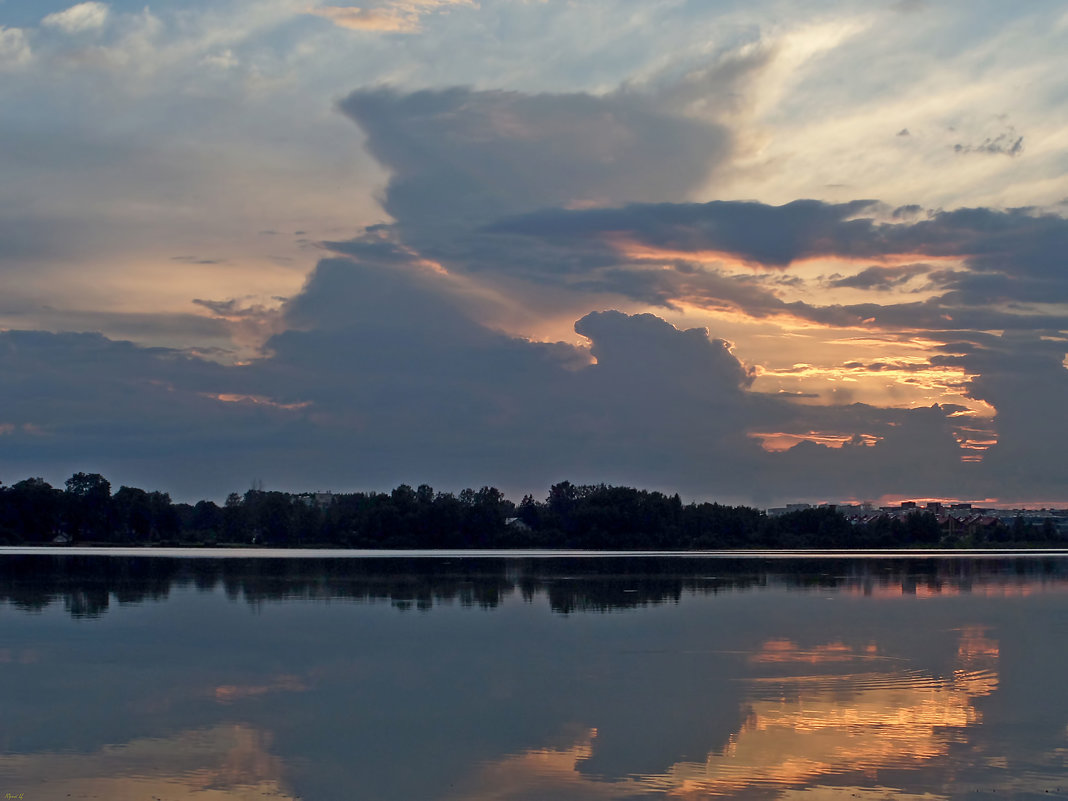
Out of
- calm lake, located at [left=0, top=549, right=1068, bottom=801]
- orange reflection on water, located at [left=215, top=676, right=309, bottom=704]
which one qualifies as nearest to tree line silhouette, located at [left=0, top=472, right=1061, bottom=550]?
calm lake, located at [left=0, top=549, right=1068, bottom=801]

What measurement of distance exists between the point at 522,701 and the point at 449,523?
12192 centimetres

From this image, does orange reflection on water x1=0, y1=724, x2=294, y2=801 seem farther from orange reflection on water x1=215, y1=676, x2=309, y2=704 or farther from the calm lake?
orange reflection on water x1=215, y1=676, x2=309, y2=704

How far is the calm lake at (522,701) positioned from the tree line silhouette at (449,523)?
98963 millimetres

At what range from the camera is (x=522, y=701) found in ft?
68.0

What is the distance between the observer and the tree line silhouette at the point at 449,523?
13638cm

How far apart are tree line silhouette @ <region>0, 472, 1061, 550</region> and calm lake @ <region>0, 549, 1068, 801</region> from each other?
99.0 metres

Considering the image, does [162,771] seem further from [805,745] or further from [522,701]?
[805,745]

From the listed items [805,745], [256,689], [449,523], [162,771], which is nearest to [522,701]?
[256,689]

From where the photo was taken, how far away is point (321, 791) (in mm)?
14422

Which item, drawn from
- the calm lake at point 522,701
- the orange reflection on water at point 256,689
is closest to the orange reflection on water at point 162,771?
the calm lake at point 522,701

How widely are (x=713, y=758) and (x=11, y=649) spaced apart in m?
18.3

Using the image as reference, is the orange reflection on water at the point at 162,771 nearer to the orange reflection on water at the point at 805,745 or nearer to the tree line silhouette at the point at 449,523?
the orange reflection on water at the point at 805,745

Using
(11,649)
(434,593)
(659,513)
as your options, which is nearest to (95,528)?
(659,513)

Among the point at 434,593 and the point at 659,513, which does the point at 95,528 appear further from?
the point at 434,593
